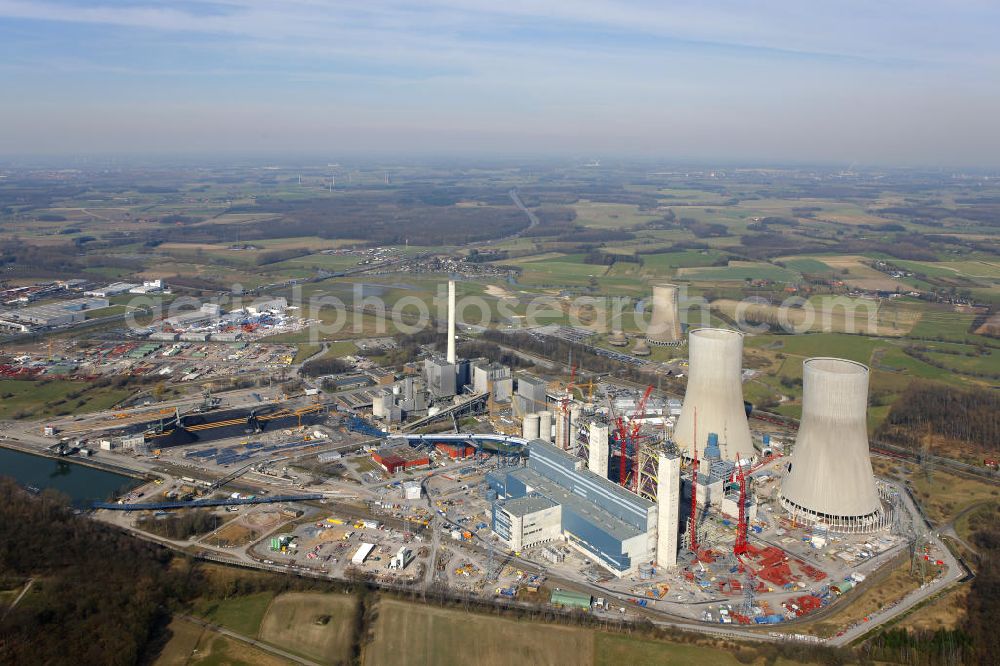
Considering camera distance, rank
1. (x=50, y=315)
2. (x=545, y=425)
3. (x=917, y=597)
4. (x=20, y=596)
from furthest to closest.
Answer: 1. (x=50, y=315)
2. (x=545, y=425)
3. (x=917, y=597)
4. (x=20, y=596)

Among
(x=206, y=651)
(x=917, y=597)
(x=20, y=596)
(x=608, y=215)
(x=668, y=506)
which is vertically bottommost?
(x=206, y=651)

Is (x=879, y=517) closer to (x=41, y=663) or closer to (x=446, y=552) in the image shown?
(x=446, y=552)

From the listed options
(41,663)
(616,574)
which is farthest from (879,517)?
(41,663)

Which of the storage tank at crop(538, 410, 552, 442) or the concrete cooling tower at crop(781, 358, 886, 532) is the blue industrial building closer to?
the storage tank at crop(538, 410, 552, 442)

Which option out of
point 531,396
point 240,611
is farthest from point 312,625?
point 531,396

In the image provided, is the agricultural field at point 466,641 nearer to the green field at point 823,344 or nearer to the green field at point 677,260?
the green field at point 823,344

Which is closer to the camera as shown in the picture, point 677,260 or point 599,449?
point 599,449

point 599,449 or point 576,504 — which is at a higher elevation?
point 599,449

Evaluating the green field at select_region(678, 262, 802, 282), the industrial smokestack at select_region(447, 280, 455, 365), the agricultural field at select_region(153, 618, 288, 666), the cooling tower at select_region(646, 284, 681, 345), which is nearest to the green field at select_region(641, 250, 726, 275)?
the green field at select_region(678, 262, 802, 282)

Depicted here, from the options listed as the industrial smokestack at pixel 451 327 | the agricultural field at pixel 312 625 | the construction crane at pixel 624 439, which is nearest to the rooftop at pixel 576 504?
the construction crane at pixel 624 439

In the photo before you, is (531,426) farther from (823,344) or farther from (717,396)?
(823,344)
